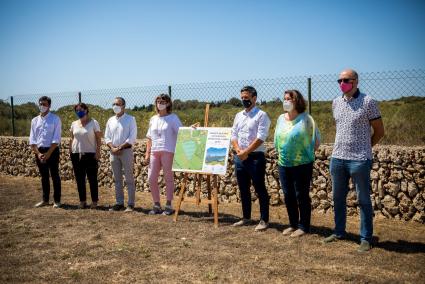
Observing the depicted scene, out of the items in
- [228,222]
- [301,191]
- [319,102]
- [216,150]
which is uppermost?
[319,102]

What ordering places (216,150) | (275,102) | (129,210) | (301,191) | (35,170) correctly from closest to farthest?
(301,191)
(216,150)
(129,210)
(275,102)
(35,170)

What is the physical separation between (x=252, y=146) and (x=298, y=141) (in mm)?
742

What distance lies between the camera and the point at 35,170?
13.2 metres

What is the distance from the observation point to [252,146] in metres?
6.22

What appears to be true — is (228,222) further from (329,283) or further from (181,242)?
(329,283)

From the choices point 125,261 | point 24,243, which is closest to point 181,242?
point 125,261

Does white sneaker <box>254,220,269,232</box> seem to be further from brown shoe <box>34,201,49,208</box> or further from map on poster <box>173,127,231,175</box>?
brown shoe <box>34,201,49,208</box>

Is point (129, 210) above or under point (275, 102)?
under

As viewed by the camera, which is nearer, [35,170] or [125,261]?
[125,261]

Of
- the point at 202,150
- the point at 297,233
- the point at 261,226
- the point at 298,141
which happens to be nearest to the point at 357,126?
the point at 298,141

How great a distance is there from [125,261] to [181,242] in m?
1.02

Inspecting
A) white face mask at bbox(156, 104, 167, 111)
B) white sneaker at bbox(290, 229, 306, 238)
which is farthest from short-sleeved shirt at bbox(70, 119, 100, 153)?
white sneaker at bbox(290, 229, 306, 238)

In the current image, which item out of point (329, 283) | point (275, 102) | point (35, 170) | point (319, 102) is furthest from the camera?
point (35, 170)

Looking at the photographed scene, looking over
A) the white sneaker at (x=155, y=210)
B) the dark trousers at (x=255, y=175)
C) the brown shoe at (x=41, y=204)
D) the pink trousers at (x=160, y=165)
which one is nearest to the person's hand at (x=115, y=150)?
the pink trousers at (x=160, y=165)
